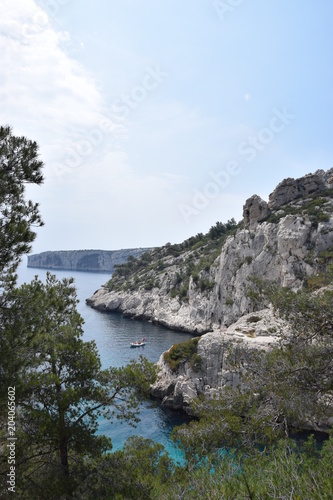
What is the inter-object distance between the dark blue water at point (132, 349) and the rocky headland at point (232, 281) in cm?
192

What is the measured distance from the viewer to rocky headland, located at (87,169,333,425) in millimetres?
26516

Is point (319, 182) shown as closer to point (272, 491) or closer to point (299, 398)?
point (299, 398)

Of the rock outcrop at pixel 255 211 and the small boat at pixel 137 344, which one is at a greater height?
the rock outcrop at pixel 255 211

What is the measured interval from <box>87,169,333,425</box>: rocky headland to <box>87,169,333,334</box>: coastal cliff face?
0.38 ft

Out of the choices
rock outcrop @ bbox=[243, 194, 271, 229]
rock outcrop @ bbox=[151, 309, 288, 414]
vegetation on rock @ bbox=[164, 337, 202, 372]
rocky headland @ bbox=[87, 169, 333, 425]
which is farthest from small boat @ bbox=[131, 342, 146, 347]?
rock outcrop @ bbox=[243, 194, 271, 229]

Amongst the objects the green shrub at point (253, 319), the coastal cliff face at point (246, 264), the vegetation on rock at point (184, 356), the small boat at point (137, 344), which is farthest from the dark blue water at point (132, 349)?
the green shrub at point (253, 319)

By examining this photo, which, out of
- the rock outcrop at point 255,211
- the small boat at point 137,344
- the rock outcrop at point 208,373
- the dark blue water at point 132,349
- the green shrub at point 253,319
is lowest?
the dark blue water at point 132,349

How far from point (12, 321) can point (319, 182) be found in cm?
5594

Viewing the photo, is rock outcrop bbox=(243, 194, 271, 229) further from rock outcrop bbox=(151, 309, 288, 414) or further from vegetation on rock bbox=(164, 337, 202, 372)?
vegetation on rock bbox=(164, 337, 202, 372)

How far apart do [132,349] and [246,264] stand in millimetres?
22130

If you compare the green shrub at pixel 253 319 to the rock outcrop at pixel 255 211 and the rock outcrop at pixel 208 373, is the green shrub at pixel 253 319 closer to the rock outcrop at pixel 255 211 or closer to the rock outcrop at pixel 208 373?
the rock outcrop at pixel 208 373

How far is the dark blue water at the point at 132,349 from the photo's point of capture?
75.0 ft

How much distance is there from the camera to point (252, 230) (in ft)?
169

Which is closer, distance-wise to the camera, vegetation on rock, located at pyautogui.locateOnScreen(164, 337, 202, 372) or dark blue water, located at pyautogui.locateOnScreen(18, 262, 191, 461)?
dark blue water, located at pyautogui.locateOnScreen(18, 262, 191, 461)
